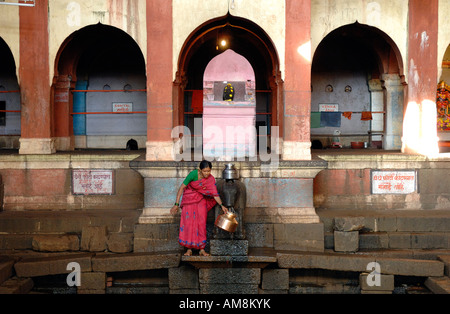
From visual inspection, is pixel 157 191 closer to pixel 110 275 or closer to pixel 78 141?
pixel 110 275

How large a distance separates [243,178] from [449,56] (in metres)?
7.87

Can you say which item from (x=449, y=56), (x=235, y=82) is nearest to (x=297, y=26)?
(x=235, y=82)

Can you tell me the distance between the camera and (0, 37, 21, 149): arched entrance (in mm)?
13383

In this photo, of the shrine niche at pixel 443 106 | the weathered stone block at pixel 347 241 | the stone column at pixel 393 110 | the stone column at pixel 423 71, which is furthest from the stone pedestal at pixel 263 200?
the shrine niche at pixel 443 106

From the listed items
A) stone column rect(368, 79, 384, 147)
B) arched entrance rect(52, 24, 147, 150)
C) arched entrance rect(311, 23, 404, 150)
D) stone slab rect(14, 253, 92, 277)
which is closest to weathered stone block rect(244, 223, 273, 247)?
stone slab rect(14, 253, 92, 277)

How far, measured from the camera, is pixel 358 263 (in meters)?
7.61

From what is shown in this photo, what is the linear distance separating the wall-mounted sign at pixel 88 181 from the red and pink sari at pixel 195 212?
254cm

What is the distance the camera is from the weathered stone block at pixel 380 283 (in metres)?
7.48

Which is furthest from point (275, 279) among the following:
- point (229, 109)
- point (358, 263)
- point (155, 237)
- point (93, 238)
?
point (229, 109)

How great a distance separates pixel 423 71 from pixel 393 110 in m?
2.16

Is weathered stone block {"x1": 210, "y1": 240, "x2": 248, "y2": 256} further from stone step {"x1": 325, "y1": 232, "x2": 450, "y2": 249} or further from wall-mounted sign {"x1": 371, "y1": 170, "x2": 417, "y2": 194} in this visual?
wall-mounted sign {"x1": 371, "y1": 170, "x2": 417, "y2": 194}

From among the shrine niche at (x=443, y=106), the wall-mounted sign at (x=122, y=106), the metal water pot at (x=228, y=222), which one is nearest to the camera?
the metal water pot at (x=228, y=222)

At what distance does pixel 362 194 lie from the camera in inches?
368

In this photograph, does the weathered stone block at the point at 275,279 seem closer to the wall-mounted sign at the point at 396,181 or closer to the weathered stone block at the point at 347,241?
the weathered stone block at the point at 347,241
